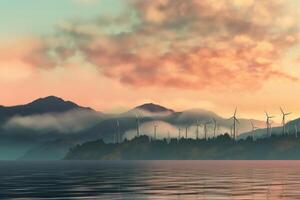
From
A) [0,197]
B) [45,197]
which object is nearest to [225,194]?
[45,197]

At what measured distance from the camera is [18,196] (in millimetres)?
84875

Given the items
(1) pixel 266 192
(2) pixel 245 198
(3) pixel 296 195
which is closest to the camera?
(2) pixel 245 198

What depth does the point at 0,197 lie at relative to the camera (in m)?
82.9

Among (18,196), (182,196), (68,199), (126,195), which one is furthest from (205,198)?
(18,196)

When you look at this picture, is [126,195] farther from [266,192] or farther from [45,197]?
[266,192]

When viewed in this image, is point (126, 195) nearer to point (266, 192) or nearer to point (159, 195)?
point (159, 195)

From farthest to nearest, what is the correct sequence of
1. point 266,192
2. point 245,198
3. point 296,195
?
1. point 266,192
2. point 296,195
3. point 245,198

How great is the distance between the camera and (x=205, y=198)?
7706 centimetres

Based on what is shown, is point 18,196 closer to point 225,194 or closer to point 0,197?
point 0,197

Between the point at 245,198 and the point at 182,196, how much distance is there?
933 cm

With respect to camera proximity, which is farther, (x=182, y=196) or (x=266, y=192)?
(x=266, y=192)

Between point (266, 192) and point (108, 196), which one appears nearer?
point (108, 196)

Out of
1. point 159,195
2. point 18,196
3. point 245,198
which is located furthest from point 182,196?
point 18,196

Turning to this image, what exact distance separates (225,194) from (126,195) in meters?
14.8
